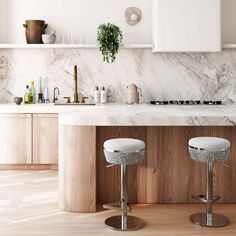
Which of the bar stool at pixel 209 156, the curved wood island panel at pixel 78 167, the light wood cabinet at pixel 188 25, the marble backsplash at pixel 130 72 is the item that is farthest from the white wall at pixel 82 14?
the bar stool at pixel 209 156

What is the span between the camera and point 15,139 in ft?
20.0

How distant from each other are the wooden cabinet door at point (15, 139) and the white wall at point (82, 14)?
130cm

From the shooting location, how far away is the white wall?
253 inches

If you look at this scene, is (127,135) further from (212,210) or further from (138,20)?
(138,20)

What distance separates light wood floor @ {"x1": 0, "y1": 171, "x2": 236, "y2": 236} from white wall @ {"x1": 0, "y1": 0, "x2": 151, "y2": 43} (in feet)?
7.87

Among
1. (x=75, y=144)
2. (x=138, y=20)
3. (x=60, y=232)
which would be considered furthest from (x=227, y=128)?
(x=138, y=20)

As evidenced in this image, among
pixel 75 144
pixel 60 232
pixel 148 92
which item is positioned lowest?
pixel 60 232

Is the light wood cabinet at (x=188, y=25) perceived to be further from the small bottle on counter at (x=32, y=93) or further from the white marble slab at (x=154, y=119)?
the white marble slab at (x=154, y=119)

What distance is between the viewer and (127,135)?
14.6 ft

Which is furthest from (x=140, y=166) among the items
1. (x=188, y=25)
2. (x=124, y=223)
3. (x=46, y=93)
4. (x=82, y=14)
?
(x=82, y=14)

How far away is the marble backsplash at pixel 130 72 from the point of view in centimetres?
643

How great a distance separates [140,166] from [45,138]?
1.95 meters

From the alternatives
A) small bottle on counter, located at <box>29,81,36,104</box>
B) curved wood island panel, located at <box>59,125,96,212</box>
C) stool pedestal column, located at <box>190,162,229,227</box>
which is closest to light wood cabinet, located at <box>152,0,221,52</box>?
small bottle on counter, located at <box>29,81,36,104</box>

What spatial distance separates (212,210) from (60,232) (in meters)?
1.39
